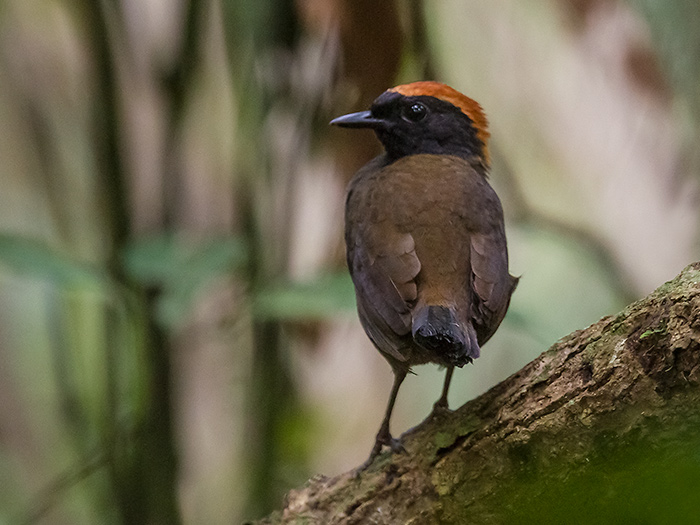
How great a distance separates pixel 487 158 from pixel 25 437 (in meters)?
3.56

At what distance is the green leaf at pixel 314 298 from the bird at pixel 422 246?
13.7 inches

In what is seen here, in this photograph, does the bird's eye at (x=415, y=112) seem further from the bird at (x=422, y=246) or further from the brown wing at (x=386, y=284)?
the brown wing at (x=386, y=284)

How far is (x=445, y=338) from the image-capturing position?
1724mm

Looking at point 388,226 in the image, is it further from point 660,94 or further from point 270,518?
point 660,94

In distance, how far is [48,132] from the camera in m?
4.28

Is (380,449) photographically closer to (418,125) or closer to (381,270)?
(381,270)

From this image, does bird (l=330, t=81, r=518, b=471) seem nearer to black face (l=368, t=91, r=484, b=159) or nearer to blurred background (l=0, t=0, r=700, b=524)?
black face (l=368, t=91, r=484, b=159)

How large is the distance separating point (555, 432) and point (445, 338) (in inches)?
14.5

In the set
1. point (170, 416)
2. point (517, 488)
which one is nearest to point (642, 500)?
point (517, 488)

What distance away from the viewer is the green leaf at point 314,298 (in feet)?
8.64

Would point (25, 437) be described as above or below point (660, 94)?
above

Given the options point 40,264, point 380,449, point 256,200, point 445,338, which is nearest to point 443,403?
point 380,449

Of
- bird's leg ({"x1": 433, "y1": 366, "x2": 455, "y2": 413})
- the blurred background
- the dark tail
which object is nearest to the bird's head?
the blurred background

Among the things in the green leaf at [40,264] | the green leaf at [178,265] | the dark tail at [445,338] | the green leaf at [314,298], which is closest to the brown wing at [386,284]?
the dark tail at [445,338]
